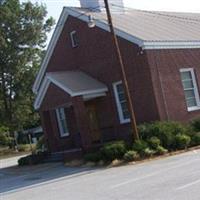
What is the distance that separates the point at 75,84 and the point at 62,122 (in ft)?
16.9

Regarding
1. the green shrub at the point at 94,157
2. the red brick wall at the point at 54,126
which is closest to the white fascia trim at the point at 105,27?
the red brick wall at the point at 54,126

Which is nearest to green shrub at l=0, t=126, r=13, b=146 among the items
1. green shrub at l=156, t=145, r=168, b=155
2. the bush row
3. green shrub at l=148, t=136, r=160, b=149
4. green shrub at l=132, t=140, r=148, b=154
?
the bush row

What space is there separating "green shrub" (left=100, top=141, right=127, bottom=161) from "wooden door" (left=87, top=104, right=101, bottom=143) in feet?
26.8

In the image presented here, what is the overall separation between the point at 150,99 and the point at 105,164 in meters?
6.12

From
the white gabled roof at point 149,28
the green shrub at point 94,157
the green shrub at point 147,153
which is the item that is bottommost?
the green shrub at point 147,153

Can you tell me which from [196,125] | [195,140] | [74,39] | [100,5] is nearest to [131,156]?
[195,140]

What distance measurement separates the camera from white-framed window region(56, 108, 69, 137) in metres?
33.3

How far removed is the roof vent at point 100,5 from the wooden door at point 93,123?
613cm

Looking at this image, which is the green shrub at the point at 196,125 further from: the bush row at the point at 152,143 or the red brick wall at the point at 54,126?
the red brick wall at the point at 54,126

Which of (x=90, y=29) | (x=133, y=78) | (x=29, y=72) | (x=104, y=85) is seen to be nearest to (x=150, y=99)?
(x=133, y=78)

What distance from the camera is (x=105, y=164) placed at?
22594 millimetres

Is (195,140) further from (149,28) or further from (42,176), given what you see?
(149,28)

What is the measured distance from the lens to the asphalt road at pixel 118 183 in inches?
522

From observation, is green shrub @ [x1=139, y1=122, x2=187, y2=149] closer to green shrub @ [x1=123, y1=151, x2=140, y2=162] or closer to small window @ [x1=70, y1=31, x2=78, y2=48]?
green shrub @ [x1=123, y1=151, x2=140, y2=162]
